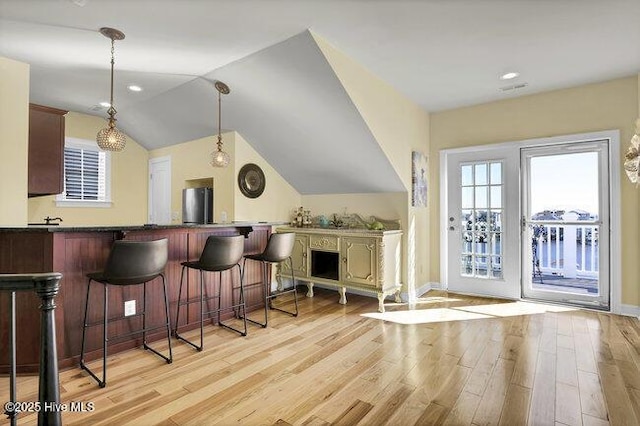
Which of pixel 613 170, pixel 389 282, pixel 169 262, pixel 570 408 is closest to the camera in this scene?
pixel 570 408

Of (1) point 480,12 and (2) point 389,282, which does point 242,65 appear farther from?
(2) point 389,282

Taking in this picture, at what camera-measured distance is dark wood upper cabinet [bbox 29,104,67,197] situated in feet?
11.8

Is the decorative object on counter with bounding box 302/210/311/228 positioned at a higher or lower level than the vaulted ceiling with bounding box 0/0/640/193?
lower

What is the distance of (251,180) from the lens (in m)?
4.56

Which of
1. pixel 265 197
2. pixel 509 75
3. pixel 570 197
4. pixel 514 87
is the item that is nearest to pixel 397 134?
pixel 509 75

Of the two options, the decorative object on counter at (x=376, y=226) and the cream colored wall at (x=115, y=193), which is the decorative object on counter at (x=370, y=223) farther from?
the cream colored wall at (x=115, y=193)

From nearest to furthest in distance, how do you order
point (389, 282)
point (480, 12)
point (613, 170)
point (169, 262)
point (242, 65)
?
point (480, 12) < point (169, 262) < point (242, 65) < point (613, 170) < point (389, 282)

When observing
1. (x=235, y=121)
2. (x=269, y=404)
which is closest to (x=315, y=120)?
(x=235, y=121)

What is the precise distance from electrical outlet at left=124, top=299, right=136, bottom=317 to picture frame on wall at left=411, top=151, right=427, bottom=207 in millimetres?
3304

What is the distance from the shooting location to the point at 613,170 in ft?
11.6

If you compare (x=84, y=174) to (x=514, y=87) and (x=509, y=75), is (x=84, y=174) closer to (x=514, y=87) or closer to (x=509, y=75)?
(x=509, y=75)

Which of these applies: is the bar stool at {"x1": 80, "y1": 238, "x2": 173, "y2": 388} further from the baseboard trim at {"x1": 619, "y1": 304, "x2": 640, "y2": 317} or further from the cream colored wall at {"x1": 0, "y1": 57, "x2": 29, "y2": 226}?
the baseboard trim at {"x1": 619, "y1": 304, "x2": 640, "y2": 317}

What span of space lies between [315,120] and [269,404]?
9.26 feet

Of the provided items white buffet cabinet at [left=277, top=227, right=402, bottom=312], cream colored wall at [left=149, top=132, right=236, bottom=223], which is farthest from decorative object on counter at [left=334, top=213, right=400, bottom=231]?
cream colored wall at [left=149, top=132, right=236, bottom=223]
